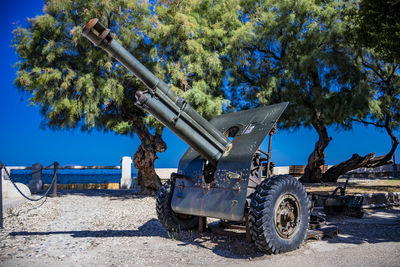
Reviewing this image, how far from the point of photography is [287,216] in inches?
173

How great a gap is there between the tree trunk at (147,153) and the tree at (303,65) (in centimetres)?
348

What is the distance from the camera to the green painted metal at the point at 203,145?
14.2 ft

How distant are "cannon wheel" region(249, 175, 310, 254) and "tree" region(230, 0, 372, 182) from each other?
719 cm

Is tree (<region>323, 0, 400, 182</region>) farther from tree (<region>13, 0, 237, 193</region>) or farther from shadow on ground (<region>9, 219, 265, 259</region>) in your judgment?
shadow on ground (<region>9, 219, 265, 259</region>)

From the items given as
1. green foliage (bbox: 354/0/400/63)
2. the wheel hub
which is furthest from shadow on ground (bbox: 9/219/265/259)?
green foliage (bbox: 354/0/400/63)

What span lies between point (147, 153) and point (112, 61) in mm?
3197

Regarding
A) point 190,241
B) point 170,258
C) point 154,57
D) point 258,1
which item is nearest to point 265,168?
point 190,241

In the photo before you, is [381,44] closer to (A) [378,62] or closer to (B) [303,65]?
(B) [303,65]

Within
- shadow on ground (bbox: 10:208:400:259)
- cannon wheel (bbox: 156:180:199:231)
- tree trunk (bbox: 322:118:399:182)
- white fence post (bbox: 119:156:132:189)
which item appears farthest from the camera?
white fence post (bbox: 119:156:132:189)

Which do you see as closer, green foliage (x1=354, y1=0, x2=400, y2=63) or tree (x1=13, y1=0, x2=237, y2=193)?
green foliage (x1=354, y1=0, x2=400, y2=63)

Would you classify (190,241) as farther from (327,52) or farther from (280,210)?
(327,52)

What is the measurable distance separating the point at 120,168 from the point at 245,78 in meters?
6.84

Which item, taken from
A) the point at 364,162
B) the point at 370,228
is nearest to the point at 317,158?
the point at 364,162

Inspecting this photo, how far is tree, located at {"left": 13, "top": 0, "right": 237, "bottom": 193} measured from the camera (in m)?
9.93
